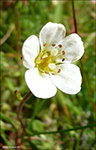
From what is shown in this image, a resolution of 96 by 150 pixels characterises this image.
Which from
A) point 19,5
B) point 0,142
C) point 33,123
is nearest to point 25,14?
point 19,5

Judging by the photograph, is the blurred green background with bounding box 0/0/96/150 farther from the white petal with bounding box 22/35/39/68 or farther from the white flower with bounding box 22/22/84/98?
the white petal with bounding box 22/35/39/68

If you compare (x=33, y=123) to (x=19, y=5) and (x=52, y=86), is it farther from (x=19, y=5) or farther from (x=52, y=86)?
(x=19, y=5)

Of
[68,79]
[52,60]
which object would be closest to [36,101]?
[52,60]

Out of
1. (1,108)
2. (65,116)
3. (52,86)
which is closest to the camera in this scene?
(52,86)

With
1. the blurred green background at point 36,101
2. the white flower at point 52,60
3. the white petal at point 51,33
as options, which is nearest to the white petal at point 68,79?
the white flower at point 52,60

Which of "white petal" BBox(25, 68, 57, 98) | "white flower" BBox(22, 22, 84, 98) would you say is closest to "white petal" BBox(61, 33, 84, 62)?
"white flower" BBox(22, 22, 84, 98)
